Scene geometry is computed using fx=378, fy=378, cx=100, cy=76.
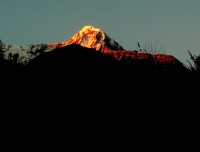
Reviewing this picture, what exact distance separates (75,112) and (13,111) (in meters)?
0.85

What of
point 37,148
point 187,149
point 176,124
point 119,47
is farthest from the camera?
point 119,47

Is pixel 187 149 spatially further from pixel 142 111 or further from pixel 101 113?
pixel 101 113

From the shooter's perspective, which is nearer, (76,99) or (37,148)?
(37,148)

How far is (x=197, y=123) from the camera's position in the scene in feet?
17.8

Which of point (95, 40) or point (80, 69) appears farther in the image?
point (95, 40)

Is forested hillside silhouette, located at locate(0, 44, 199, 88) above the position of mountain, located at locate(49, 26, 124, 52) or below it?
below

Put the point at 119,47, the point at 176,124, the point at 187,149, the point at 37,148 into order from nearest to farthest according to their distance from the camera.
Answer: the point at 37,148, the point at 187,149, the point at 176,124, the point at 119,47

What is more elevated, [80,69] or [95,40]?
[95,40]

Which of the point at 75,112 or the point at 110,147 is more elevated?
the point at 75,112

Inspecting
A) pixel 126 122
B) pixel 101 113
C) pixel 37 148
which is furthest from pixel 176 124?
pixel 37 148

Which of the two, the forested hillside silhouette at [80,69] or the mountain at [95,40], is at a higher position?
the mountain at [95,40]

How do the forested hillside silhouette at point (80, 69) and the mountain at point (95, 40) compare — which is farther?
the mountain at point (95, 40)

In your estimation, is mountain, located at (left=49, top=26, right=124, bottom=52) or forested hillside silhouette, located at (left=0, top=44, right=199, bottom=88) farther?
mountain, located at (left=49, top=26, right=124, bottom=52)

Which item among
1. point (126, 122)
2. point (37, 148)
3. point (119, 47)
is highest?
point (119, 47)
